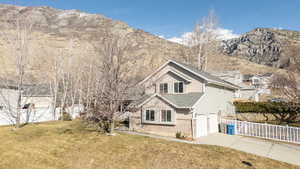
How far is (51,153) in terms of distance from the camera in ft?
38.8

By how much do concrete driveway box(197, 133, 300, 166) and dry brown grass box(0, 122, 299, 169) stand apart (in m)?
1.28

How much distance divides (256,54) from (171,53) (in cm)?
10098

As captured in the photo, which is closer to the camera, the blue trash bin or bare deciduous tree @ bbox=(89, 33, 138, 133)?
bare deciduous tree @ bbox=(89, 33, 138, 133)

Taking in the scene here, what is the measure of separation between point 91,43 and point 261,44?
160 m

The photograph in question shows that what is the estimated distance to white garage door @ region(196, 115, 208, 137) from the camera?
17.2m

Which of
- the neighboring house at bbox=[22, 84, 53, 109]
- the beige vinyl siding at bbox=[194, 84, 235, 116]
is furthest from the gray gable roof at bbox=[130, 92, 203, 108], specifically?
the neighboring house at bbox=[22, 84, 53, 109]

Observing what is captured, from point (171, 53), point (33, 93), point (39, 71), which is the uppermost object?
point (171, 53)

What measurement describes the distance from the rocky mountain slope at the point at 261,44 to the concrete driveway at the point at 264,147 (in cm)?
12986

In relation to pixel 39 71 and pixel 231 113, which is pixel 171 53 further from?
pixel 231 113

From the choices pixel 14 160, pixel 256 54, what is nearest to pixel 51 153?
pixel 14 160

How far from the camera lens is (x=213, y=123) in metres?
20.0

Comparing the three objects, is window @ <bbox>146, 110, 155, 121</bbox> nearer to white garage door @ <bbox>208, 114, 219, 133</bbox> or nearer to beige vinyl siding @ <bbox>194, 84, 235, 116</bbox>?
beige vinyl siding @ <bbox>194, 84, 235, 116</bbox>

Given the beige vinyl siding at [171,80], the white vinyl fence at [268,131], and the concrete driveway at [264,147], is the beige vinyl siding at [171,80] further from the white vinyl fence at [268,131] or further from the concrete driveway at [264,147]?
the concrete driveway at [264,147]

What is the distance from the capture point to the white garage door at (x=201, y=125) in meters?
17.2
